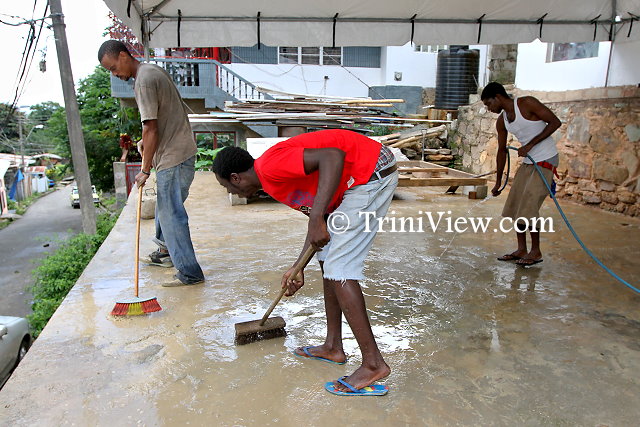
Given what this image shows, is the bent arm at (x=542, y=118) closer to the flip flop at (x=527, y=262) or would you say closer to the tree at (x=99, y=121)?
the flip flop at (x=527, y=262)

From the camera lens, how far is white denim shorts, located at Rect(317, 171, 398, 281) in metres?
2.08

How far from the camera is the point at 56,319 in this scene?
9.25ft

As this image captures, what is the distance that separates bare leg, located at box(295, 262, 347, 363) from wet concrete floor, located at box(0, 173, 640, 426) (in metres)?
0.07

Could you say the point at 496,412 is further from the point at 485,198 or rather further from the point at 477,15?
the point at 485,198

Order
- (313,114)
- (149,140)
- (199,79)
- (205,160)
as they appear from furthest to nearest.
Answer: (199,79)
(205,160)
(313,114)
(149,140)

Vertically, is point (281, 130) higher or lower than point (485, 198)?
higher

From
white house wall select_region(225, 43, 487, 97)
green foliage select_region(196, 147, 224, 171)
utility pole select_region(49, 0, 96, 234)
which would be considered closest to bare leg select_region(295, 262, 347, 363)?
utility pole select_region(49, 0, 96, 234)

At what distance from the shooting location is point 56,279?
21.7 feet

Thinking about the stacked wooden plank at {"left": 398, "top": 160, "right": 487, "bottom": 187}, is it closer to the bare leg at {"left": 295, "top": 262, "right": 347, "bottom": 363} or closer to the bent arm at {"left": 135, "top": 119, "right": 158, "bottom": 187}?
the bent arm at {"left": 135, "top": 119, "right": 158, "bottom": 187}

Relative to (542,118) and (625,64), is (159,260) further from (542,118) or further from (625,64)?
(625,64)

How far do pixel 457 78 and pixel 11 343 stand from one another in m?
10.8

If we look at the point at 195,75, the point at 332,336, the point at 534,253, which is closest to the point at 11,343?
the point at 332,336

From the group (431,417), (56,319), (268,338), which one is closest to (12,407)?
(56,319)

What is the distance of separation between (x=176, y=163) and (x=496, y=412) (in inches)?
99.3
